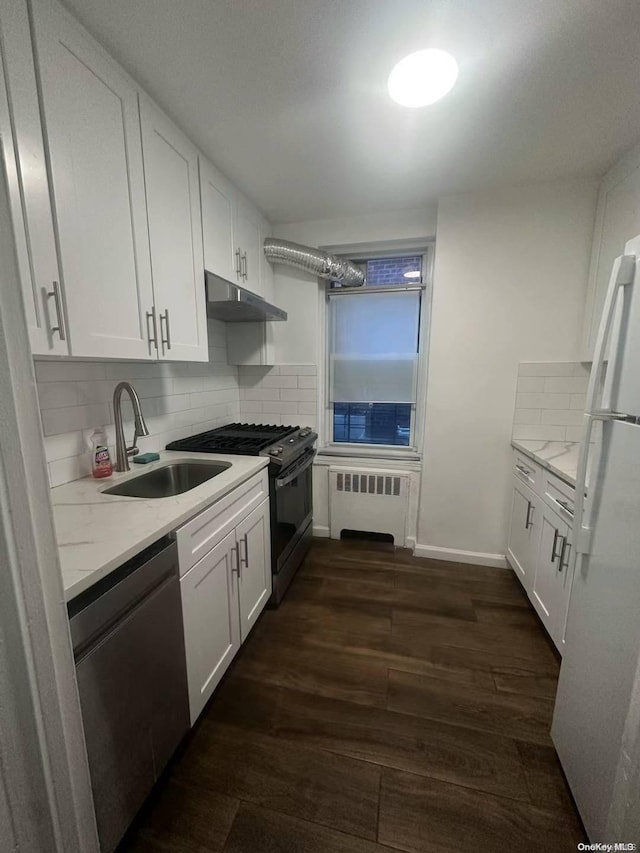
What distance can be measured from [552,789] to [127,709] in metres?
1.43

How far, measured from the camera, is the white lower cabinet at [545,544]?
61.6 inches

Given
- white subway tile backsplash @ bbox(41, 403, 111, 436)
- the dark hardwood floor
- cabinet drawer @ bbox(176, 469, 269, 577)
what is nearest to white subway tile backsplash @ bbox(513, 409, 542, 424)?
the dark hardwood floor

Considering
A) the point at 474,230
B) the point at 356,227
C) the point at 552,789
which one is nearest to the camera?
the point at 552,789

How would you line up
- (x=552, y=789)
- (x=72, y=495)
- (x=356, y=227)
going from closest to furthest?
(x=552, y=789) < (x=72, y=495) < (x=356, y=227)

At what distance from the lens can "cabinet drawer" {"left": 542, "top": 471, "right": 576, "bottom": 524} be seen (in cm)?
151

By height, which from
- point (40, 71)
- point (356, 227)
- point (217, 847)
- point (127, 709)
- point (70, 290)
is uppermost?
point (356, 227)

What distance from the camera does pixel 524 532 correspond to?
209cm

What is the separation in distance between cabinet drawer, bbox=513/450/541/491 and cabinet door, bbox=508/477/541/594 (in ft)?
0.16

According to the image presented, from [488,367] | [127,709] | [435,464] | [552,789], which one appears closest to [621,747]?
[552,789]

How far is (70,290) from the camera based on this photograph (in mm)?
1054

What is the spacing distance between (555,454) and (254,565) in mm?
1776

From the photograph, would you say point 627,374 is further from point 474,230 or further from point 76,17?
point 76,17

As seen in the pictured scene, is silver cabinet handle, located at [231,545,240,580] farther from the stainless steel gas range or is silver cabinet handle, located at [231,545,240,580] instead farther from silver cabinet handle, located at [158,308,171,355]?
silver cabinet handle, located at [158,308,171,355]

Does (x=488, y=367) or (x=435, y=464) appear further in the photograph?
(x=435, y=464)
